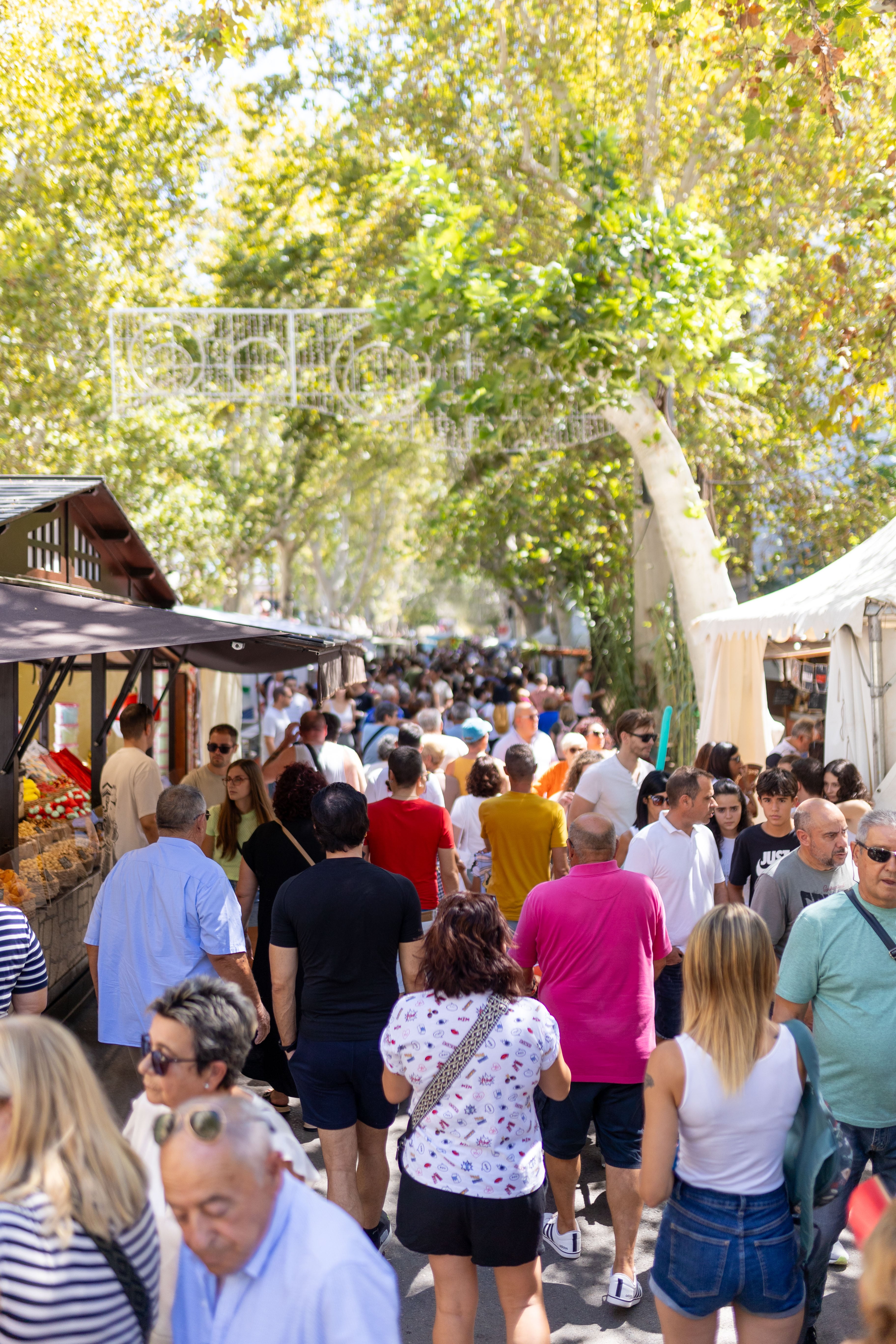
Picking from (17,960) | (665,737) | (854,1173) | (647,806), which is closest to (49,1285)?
(17,960)

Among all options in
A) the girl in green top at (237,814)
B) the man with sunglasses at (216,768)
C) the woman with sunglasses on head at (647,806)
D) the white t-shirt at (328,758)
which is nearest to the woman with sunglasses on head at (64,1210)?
the woman with sunglasses on head at (647,806)

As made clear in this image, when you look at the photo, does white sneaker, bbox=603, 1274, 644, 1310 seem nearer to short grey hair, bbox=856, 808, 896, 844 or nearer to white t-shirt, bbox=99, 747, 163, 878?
short grey hair, bbox=856, 808, 896, 844

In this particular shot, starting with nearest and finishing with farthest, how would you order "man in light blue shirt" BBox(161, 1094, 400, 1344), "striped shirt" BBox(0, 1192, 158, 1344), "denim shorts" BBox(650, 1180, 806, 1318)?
"man in light blue shirt" BBox(161, 1094, 400, 1344) < "striped shirt" BBox(0, 1192, 158, 1344) < "denim shorts" BBox(650, 1180, 806, 1318)

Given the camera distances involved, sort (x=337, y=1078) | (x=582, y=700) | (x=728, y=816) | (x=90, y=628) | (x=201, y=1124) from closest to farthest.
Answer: (x=201, y=1124) < (x=337, y=1078) < (x=90, y=628) < (x=728, y=816) < (x=582, y=700)

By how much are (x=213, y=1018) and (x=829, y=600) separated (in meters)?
6.62

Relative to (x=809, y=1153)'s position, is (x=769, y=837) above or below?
above

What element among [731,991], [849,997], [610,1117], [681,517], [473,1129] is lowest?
[610,1117]

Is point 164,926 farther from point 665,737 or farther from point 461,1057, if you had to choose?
point 665,737

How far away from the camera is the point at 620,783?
7.12m

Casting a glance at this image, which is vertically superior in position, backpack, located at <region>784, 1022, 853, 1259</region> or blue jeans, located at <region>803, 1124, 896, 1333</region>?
backpack, located at <region>784, 1022, 853, 1259</region>

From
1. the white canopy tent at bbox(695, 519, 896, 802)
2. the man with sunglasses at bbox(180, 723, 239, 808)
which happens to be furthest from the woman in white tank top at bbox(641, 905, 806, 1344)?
the man with sunglasses at bbox(180, 723, 239, 808)

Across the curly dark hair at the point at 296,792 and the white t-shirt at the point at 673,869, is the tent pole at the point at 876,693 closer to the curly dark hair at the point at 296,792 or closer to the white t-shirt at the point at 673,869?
the white t-shirt at the point at 673,869

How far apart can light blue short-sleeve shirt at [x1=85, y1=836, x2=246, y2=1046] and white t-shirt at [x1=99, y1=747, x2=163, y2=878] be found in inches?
122

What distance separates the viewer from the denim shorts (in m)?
2.94
